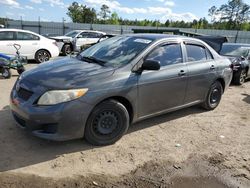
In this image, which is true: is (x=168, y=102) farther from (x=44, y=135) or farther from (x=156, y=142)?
(x=44, y=135)

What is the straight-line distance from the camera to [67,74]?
392 cm

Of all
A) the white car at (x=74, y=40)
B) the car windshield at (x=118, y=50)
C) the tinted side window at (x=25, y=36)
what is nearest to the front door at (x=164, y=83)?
the car windshield at (x=118, y=50)

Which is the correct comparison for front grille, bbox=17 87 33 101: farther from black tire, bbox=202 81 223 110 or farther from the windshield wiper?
black tire, bbox=202 81 223 110

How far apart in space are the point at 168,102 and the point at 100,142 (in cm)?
152

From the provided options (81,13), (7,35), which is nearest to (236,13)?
(81,13)

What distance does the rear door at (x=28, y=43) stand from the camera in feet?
35.6

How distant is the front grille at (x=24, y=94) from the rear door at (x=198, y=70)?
290 centimetres

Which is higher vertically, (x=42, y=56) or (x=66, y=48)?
(x=66, y=48)

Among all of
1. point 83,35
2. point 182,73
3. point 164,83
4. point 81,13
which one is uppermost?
point 81,13

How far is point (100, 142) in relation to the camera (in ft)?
13.3

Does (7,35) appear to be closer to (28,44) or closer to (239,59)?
(28,44)

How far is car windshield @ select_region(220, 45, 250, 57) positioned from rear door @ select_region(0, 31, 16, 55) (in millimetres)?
8150

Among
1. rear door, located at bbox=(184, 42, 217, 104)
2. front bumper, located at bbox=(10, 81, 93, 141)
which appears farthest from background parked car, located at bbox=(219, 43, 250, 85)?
front bumper, located at bbox=(10, 81, 93, 141)

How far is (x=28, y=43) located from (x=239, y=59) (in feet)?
26.8
